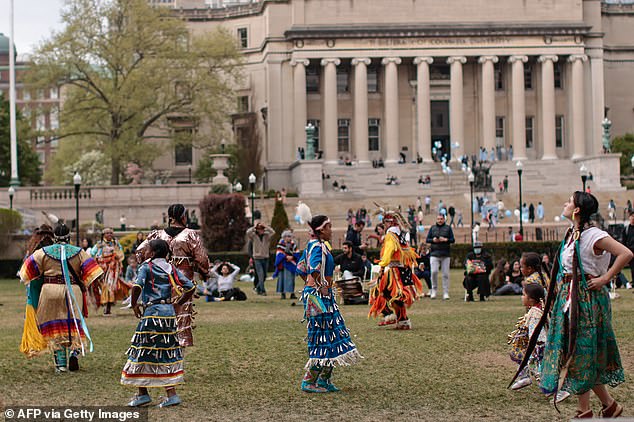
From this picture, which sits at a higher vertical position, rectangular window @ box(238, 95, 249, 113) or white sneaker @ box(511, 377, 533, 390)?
rectangular window @ box(238, 95, 249, 113)

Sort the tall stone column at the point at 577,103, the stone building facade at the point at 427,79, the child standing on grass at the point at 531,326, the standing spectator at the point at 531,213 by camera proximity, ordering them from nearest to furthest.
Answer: the child standing on grass at the point at 531,326, the standing spectator at the point at 531,213, the stone building facade at the point at 427,79, the tall stone column at the point at 577,103

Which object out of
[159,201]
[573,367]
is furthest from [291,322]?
[159,201]

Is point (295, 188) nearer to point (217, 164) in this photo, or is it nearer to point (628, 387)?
point (217, 164)

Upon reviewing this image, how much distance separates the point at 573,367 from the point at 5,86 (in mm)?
118531

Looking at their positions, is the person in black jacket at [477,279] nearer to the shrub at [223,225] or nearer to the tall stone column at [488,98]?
the shrub at [223,225]

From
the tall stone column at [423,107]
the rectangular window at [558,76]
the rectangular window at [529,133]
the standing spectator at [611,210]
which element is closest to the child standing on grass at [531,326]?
the standing spectator at [611,210]

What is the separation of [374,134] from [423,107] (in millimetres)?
5719

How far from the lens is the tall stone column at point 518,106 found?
78.6 meters

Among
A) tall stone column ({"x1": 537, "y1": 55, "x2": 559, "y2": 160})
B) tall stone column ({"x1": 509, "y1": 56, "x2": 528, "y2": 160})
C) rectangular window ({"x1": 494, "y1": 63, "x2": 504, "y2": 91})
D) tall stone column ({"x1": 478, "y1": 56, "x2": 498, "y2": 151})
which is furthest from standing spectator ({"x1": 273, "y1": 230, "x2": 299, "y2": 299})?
rectangular window ({"x1": 494, "y1": 63, "x2": 504, "y2": 91})

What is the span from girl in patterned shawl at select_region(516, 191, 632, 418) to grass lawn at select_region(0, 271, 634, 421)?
2.58ft

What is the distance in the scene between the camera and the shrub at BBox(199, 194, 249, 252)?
43875mm

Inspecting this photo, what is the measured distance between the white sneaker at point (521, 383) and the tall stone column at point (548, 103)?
68.9 metres

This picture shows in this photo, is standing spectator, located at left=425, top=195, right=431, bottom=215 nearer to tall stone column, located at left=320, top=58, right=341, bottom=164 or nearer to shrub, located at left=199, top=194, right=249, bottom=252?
tall stone column, located at left=320, top=58, right=341, bottom=164

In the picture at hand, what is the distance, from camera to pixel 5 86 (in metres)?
Answer: 121
